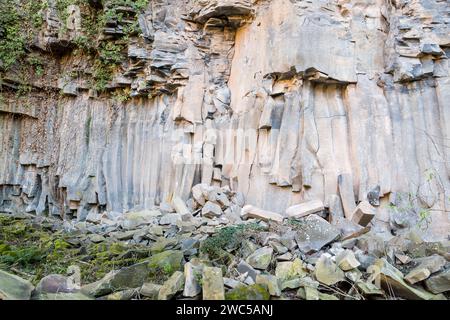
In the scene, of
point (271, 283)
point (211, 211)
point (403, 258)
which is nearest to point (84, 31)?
point (211, 211)

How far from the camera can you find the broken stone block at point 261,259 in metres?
4.50

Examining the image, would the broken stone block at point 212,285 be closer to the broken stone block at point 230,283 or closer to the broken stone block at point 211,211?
the broken stone block at point 230,283

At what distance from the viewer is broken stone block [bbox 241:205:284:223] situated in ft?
21.0

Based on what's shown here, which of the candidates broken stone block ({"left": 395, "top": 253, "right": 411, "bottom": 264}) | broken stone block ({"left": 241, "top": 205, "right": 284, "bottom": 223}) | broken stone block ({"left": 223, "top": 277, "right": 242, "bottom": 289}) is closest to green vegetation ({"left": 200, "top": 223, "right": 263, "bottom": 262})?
broken stone block ({"left": 241, "top": 205, "right": 284, "bottom": 223})

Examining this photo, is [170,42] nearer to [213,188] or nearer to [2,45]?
[213,188]

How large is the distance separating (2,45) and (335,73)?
33.7 feet

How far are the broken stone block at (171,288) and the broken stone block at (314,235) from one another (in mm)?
1874

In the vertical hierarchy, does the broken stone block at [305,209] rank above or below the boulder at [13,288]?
above

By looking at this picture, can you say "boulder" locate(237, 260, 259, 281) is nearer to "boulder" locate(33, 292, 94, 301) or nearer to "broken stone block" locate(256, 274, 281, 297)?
"broken stone block" locate(256, 274, 281, 297)

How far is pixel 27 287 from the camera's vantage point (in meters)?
3.72

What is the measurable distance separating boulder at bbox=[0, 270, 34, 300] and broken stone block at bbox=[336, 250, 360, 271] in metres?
3.35

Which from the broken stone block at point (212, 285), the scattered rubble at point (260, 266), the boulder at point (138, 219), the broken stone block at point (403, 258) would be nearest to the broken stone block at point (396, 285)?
→ the scattered rubble at point (260, 266)

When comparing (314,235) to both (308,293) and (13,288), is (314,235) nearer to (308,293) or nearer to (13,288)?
(308,293)
